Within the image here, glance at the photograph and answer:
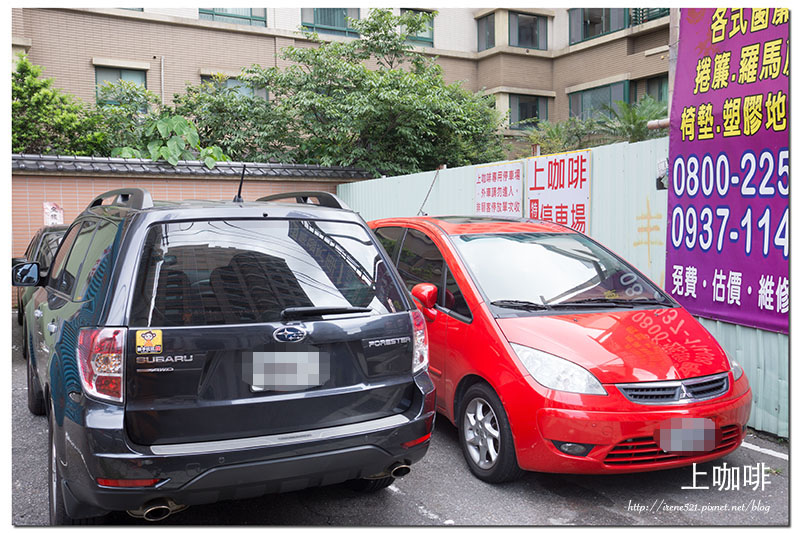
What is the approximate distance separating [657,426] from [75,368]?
A: 2.82 meters

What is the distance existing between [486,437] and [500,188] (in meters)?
4.94

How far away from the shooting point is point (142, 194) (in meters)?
3.24

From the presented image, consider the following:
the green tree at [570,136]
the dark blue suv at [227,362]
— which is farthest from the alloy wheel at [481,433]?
the green tree at [570,136]

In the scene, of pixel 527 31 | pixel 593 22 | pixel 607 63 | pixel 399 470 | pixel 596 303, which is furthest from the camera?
pixel 527 31

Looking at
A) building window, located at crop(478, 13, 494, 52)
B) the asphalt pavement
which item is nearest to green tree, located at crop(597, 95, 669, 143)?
building window, located at crop(478, 13, 494, 52)

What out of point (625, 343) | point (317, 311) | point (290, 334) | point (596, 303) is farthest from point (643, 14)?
point (290, 334)

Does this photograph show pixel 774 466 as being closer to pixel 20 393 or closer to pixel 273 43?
pixel 20 393

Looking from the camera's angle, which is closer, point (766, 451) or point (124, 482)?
point (124, 482)

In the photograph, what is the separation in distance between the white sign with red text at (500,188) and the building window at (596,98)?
12319mm

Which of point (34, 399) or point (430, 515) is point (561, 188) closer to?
point (430, 515)

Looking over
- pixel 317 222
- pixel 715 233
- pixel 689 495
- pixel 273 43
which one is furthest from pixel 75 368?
pixel 273 43

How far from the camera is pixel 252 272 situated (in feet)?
9.68

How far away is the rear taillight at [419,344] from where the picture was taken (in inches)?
125

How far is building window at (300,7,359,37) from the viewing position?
20125mm
